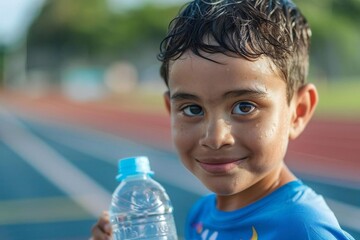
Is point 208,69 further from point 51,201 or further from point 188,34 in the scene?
point 51,201

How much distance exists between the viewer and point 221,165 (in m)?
1.91

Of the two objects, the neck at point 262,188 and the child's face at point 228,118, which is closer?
the child's face at point 228,118

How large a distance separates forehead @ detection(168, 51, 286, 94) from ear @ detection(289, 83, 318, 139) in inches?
8.9

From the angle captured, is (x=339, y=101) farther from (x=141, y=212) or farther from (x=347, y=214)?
(x=141, y=212)

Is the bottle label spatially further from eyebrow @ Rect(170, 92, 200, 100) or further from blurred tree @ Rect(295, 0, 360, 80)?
blurred tree @ Rect(295, 0, 360, 80)

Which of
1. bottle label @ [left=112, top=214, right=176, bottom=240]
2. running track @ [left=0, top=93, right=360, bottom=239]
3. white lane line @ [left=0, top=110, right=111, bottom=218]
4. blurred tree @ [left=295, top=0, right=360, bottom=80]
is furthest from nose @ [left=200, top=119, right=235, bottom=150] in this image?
blurred tree @ [left=295, top=0, right=360, bottom=80]

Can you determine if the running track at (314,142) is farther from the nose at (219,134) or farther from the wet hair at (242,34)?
the nose at (219,134)

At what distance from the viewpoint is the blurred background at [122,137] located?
10.6m

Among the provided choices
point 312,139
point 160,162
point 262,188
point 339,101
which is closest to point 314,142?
point 312,139

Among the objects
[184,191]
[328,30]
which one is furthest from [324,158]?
[328,30]

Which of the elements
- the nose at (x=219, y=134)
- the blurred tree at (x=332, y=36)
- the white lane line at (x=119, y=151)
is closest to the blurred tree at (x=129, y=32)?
the blurred tree at (x=332, y=36)

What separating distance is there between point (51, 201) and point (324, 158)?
6210mm

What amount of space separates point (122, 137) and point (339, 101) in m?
13.4

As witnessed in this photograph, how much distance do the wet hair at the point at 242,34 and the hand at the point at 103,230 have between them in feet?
1.61
